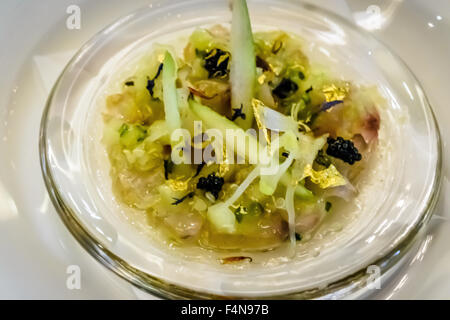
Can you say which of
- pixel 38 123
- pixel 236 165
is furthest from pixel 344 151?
pixel 38 123

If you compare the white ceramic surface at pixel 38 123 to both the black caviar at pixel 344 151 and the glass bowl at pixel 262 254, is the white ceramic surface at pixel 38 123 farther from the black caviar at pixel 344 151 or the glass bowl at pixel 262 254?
the black caviar at pixel 344 151

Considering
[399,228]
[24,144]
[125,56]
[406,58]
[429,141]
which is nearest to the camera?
[399,228]

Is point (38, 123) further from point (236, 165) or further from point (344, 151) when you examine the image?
point (344, 151)

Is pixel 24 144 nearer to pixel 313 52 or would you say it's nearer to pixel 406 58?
pixel 313 52

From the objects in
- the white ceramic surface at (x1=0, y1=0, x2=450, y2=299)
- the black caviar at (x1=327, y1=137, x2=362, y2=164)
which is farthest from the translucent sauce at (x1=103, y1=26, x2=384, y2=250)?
the white ceramic surface at (x1=0, y1=0, x2=450, y2=299)

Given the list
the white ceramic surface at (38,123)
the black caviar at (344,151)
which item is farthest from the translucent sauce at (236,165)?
the white ceramic surface at (38,123)

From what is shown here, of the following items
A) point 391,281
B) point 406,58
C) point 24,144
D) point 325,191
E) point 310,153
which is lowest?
point 391,281

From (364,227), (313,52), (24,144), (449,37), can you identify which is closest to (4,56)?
(24,144)
